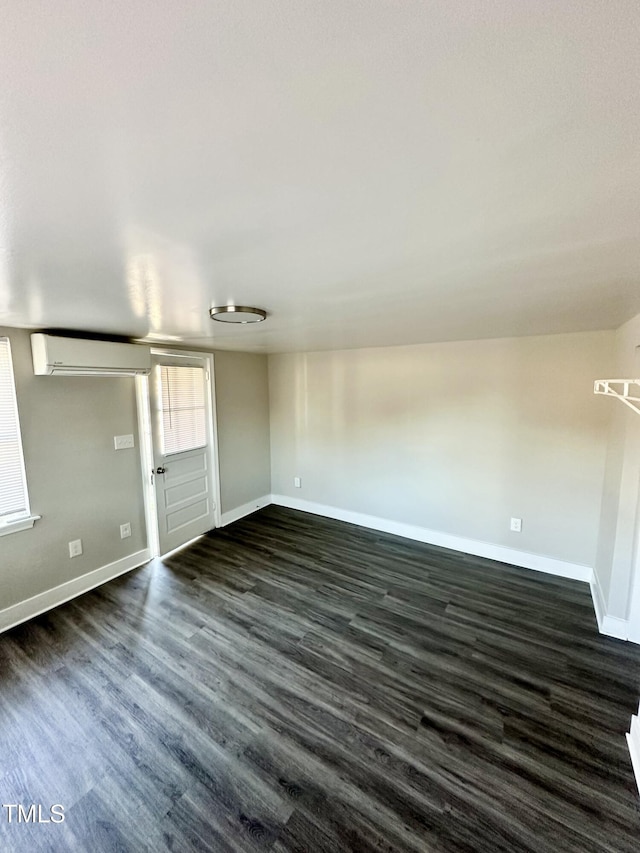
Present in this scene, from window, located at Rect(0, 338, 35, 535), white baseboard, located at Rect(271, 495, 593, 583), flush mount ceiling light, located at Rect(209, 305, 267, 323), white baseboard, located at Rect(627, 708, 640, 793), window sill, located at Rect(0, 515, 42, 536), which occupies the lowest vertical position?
white baseboard, located at Rect(627, 708, 640, 793)

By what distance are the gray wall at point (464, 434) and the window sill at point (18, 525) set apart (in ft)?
9.22

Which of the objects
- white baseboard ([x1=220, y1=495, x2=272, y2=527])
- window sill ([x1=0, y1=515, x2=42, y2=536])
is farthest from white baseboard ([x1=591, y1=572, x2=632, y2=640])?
window sill ([x1=0, y1=515, x2=42, y2=536])

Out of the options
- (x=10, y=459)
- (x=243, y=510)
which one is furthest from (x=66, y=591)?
(x=243, y=510)

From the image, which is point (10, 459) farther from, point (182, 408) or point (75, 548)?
point (182, 408)

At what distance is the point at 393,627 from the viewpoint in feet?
8.48

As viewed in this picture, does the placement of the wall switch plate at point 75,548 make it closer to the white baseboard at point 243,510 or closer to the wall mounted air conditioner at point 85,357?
the wall mounted air conditioner at point 85,357

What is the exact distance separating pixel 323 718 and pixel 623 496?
2.28m

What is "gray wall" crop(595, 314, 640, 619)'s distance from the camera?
2.23m

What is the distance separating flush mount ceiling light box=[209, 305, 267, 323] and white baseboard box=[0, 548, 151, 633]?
8.37 ft

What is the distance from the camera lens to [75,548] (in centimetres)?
298

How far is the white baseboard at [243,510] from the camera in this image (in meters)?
4.38

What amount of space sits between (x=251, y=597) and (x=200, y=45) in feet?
10.4

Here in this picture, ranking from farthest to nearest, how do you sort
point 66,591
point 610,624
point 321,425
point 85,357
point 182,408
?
1. point 321,425
2. point 182,408
3. point 66,591
4. point 85,357
5. point 610,624

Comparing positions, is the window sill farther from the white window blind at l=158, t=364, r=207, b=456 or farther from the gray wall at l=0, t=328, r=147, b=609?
the white window blind at l=158, t=364, r=207, b=456
